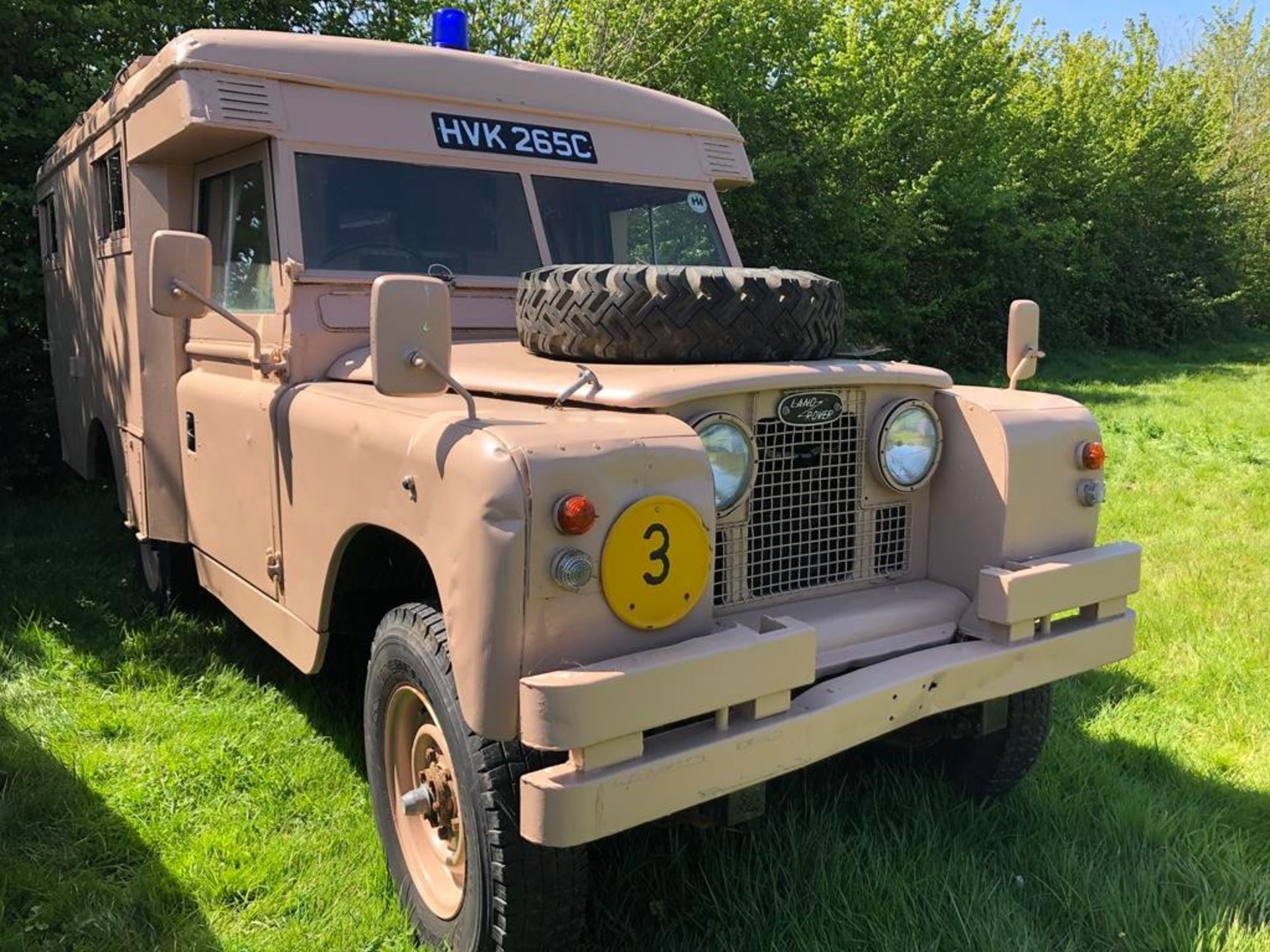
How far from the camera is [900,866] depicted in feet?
9.71

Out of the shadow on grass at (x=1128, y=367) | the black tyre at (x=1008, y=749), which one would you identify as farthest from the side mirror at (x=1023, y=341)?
the shadow on grass at (x=1128, y=367)

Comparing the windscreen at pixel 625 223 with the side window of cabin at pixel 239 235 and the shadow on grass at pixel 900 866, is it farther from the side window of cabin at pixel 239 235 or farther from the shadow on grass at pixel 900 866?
the shadow on grass at pixel 900 866

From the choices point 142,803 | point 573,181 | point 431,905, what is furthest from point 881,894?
point 573,181

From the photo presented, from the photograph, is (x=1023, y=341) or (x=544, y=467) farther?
(x=1023, y=341)

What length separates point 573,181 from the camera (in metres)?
4.09

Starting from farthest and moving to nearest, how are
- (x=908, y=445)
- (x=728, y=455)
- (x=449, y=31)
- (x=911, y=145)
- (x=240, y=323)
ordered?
(x=911, y=145) < (x=449, y=31) < (x=240, y=323) < (x=908, y=445) < (x=728, y=455)

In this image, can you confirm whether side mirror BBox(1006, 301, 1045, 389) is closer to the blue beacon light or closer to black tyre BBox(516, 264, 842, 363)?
black tyre BBox(516, 264, 842, 363)

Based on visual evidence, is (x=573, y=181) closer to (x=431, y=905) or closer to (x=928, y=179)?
(x=431, y=905)

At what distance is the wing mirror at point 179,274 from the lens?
3131 mm

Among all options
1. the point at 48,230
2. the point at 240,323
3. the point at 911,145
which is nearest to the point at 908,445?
the point at 240,323

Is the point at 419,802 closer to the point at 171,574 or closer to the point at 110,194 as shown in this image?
the point at 171,574

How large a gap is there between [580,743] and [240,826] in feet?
5.70

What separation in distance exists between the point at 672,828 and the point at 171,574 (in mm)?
2880

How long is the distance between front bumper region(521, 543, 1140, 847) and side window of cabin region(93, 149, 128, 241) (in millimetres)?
3525
